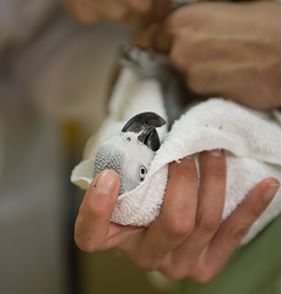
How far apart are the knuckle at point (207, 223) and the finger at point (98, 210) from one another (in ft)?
0.21

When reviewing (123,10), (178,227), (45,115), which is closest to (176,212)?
(178,227)

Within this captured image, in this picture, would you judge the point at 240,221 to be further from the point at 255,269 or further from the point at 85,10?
the point at 85,10

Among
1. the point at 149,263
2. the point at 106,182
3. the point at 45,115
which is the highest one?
the point at 106,182

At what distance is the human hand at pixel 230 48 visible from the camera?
0.42 metres

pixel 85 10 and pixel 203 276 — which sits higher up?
pixel 85 10

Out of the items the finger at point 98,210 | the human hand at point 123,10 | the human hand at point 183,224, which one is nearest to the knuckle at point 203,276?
the human hand at point 183,224

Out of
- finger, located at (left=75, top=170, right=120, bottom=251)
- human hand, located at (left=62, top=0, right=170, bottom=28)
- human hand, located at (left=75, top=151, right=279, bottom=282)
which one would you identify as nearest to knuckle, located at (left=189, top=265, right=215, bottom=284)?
human hand, located at (left=75, top=151, right=279, bottom=282)

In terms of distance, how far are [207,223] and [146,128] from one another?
3.1 inches

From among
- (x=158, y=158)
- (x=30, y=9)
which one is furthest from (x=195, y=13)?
(x=30, y=9)

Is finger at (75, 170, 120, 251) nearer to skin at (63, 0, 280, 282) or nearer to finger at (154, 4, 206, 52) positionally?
skin at (63, 0, 280, 282)

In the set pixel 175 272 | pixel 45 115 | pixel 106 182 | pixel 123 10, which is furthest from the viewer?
pixel 45 115

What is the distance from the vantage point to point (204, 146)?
354 millimetres

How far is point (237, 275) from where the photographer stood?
1.44ft

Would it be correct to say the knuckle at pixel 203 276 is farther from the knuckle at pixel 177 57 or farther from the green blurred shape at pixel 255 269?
the knuckle at pixel 177 57
